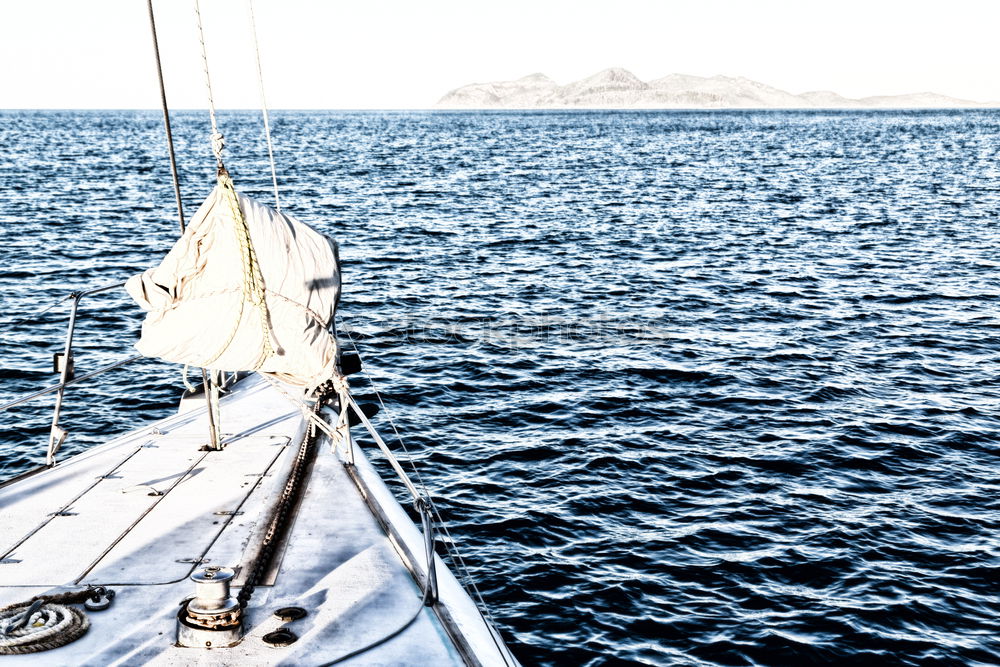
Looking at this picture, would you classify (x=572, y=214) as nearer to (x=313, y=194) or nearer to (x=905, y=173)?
(x=313, y=194)

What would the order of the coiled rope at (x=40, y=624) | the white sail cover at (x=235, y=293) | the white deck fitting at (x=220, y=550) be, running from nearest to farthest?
the coiled rope at (x=40, y=624) < the white deck fitting at (x=220, y=550) < the white sail cover at (x=235, y=293)

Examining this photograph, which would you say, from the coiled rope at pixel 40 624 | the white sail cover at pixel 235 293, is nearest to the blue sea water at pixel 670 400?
the white sail cover at pixel 235 293

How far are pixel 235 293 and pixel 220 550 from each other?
2408 millimetres

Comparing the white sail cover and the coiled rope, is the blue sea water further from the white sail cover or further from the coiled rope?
the coiled rope

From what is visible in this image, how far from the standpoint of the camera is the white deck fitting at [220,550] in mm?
6719

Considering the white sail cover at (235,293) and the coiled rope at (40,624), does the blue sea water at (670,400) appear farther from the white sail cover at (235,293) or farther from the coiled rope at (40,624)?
the coiled rope at (40,624)

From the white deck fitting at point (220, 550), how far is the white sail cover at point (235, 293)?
184 cm

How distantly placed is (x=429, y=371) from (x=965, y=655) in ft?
45.0

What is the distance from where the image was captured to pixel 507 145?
11994 centimetres

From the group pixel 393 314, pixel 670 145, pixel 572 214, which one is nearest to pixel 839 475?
pixel 393 314

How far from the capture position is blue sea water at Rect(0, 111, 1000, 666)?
11875mm

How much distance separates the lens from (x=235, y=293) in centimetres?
740

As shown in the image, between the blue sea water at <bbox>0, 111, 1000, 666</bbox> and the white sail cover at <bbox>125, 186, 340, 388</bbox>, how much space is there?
5445 mm

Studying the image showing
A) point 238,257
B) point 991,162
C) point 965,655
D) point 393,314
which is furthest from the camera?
point 991,162
